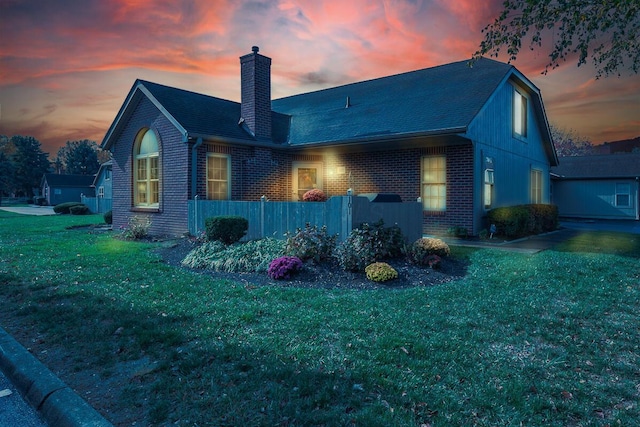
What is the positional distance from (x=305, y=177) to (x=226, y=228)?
664 centimetres

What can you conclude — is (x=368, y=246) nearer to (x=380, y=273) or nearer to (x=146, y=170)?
(x=380, y=273)

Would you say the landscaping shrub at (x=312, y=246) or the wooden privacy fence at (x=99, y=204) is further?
the wooden privacy fence at (x=99, y=204)

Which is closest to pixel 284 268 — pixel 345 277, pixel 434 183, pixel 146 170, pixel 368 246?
pixel 345 277

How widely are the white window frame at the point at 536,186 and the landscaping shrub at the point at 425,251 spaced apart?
457 inches

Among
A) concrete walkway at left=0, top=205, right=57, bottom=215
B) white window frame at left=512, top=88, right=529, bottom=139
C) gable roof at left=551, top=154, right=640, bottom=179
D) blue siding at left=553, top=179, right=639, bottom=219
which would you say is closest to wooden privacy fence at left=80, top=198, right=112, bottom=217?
concrete walkway at left=0, top=205, right=57, bottom=215

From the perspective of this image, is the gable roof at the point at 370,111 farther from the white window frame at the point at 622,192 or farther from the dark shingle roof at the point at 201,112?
the white window frame at the point at 622,192

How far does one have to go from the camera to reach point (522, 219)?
13430 millimetres

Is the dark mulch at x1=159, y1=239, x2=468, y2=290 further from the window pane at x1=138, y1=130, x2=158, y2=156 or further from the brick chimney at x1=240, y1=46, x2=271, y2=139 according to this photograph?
the brick chimney at x1=240, y1=46, x2=271, y2=139

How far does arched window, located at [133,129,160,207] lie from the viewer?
1429 centimetres

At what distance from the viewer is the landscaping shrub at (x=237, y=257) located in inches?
310

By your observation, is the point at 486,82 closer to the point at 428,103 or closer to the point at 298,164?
the point at 428,103

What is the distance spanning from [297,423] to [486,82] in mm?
14020

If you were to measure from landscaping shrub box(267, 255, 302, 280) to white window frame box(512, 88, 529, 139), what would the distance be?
40.9 feet

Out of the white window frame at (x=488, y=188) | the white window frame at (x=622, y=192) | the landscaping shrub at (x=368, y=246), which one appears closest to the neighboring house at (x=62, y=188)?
the white window frame at (x=488, y=188)
